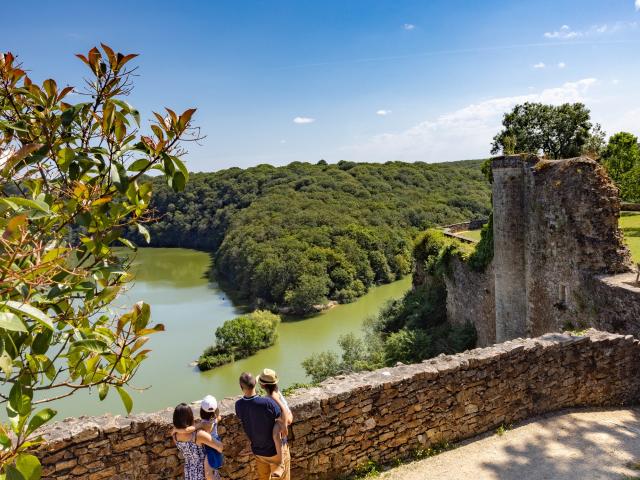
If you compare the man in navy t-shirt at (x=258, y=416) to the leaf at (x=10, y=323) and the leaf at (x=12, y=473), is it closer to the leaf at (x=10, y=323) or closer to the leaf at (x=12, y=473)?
the leaf at (x=12, y=473)

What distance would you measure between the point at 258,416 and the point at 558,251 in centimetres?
756

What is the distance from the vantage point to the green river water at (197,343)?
802 inches

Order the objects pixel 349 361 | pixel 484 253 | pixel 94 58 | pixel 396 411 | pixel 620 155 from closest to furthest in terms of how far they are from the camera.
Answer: pixel 94 58, pixel 396 411, pixel 484 253, pixel 349 361, pixel 620 155

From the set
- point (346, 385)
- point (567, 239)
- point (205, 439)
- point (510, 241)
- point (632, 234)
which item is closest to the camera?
point (205, 439)

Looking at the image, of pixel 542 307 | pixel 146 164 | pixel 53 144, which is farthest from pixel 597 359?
pixel 53 144

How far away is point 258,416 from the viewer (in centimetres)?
363

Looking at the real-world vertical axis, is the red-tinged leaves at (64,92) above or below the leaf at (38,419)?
above

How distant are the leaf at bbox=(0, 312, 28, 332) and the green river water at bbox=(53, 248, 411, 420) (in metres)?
11.8

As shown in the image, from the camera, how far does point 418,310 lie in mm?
19234

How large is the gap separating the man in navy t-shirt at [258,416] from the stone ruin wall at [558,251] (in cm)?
580

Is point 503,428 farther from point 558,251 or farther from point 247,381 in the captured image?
point 558,251

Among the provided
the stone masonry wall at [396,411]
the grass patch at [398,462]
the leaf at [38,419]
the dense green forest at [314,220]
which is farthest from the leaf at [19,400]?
the dense green forest at [314,220]

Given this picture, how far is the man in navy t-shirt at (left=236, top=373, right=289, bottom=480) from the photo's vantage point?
11.9ft

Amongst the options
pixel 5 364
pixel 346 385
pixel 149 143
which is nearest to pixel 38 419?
pixel 5 364
